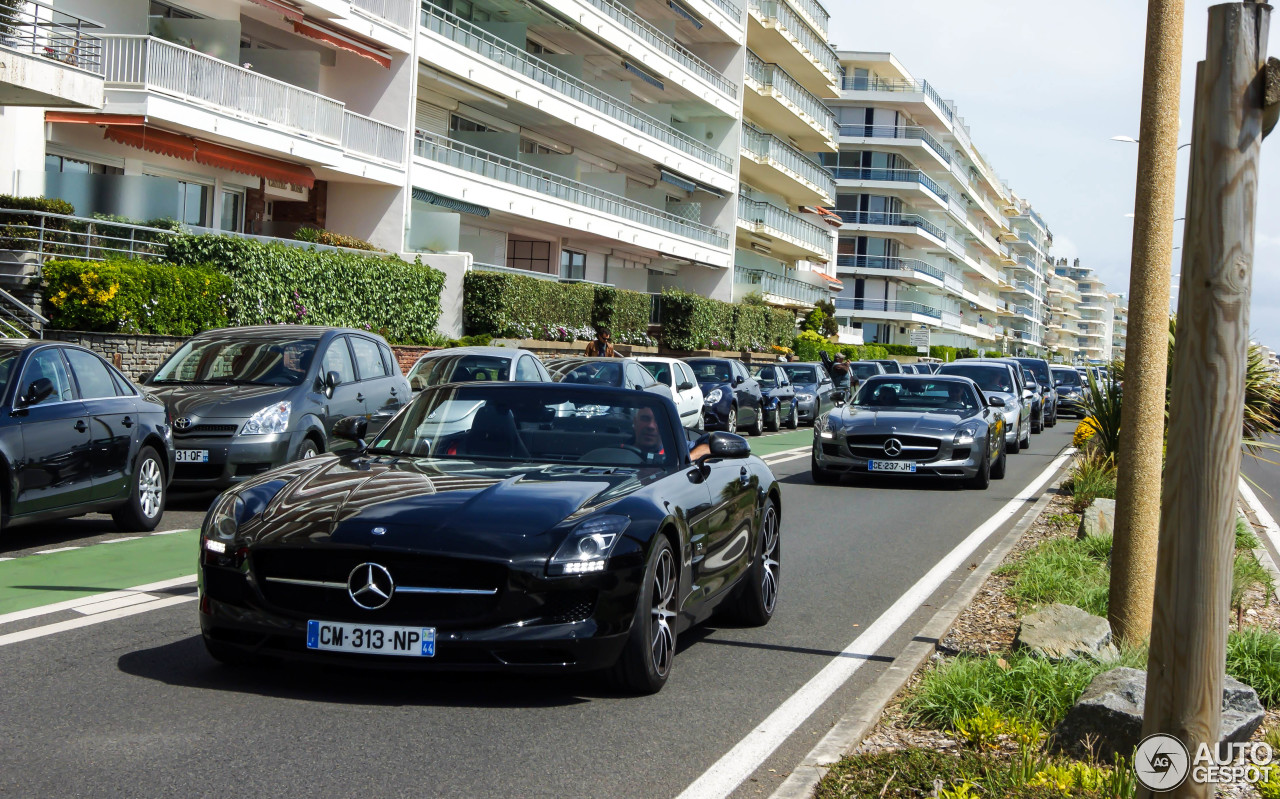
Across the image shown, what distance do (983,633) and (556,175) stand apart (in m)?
35.7

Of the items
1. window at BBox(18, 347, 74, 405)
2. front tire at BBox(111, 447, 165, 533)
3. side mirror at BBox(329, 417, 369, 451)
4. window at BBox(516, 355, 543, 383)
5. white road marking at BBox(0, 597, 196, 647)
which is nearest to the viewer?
white road marking at BBox(0, 597, 196, 647)

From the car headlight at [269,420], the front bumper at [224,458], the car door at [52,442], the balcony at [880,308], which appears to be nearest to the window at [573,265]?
the car headlight at [269,420]

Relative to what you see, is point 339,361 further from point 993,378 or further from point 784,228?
point 784,228

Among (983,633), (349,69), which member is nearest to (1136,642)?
(983,633)

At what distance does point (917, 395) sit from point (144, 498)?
10923 mm

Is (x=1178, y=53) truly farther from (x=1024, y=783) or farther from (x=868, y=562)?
(x=868, y=562)

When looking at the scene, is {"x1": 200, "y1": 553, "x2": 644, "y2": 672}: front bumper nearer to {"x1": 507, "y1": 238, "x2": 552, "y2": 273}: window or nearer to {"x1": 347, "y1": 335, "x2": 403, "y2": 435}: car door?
{"x1": 347, "y1": 335, "x2": 403, "y2": 435}: car door

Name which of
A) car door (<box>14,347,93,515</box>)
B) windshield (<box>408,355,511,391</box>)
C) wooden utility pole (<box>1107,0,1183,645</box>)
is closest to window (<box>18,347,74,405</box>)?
car door (<box>14,347,93,515</box>)

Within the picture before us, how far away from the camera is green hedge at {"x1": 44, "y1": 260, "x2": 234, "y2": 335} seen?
19.4 meters

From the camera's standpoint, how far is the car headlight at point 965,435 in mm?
17328

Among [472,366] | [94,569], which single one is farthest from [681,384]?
[94,569]

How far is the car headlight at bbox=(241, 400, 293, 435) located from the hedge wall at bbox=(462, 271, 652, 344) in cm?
2017

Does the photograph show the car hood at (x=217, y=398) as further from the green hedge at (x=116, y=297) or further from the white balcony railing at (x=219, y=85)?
the white balcony railing at (x=219, y=85)

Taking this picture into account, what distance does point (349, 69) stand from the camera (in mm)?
33594
